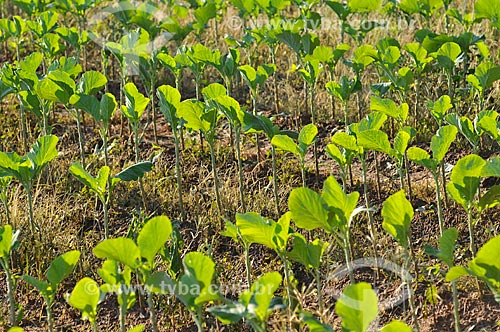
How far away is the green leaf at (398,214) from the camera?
291 cm

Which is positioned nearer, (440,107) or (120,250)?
(120,250)

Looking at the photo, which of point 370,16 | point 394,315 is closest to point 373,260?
point 394,315

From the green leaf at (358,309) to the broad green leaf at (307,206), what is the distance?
21.4 inches

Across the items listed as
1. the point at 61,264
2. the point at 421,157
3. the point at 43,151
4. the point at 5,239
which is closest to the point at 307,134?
the point at 421,157

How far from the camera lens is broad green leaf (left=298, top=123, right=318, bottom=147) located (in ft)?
12.1

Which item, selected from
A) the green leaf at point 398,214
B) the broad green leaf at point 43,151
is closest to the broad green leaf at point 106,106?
the broad green leaf at point 43,151

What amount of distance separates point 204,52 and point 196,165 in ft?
1.97

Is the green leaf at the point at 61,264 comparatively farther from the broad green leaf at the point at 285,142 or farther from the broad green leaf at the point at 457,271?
the broad green leaf at the point at 457,271

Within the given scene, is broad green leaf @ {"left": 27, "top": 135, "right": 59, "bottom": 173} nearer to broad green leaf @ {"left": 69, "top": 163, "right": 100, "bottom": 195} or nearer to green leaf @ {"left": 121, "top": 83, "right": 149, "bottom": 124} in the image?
broad green leaf @ {"left": 69, "top": 163, "right": 100, "bottom": 195}

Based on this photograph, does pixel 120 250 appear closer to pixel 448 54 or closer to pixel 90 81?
pixel 90 81

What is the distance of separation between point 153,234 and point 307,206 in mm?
547

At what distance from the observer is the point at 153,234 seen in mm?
2809

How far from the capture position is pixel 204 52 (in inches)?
179

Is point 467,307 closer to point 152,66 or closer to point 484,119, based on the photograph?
point 484,119
